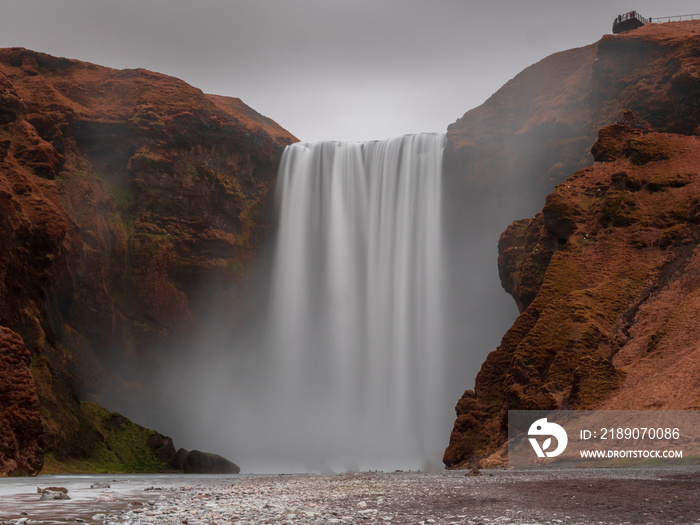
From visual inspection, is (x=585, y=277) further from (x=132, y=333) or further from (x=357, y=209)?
(x=132, y=333)

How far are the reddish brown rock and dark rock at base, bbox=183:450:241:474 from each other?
660 inches

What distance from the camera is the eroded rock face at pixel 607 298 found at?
24234 millimetres

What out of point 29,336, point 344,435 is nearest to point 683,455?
point 29,336

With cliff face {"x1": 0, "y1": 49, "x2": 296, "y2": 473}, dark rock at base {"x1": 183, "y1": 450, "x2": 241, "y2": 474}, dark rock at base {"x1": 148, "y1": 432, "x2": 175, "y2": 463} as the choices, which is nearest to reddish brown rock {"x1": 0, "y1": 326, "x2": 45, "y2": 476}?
cliff face {"x1": 0, "y1": 49, "x2": 296, "y2": 473}

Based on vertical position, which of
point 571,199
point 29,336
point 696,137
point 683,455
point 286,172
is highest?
point 286,172

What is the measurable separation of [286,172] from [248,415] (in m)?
20.7

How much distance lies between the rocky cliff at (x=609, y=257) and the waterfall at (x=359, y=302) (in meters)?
10.9

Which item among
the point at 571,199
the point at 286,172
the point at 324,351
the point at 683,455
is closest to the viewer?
the point at 683,455

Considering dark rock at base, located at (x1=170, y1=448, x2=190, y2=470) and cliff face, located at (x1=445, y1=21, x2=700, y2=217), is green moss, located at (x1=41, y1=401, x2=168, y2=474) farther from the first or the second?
cliff face, located at (x1=445, y1=21, x2=700, y2=217)

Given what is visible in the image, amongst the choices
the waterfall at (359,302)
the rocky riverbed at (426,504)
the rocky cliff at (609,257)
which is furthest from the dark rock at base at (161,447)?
the rocky riverbed at (426,504)

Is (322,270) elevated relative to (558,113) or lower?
lower

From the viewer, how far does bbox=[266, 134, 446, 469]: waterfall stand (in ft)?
175

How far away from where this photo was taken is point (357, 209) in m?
59.1

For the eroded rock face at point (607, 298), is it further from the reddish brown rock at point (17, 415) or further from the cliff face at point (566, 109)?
the reddish brown rock at point (17, 415)
